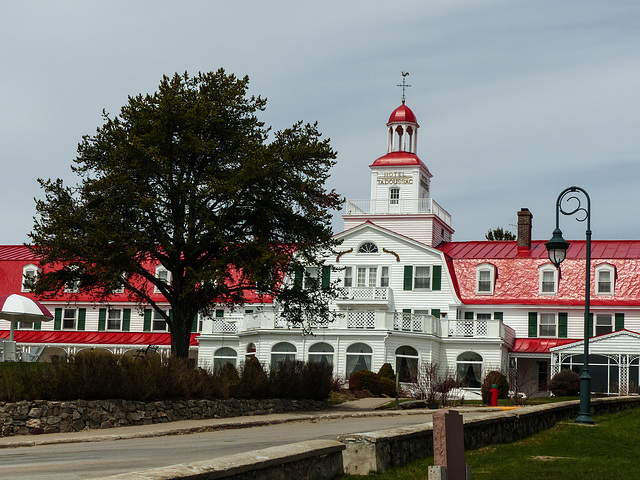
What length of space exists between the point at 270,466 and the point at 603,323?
4135cm

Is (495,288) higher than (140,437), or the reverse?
(495,288)

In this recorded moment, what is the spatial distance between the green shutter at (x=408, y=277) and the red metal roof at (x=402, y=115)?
1129 cm

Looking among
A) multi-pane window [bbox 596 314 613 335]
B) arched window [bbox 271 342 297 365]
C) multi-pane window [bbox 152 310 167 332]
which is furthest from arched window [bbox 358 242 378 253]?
multi-pane window [bbox 152 310 167 332]

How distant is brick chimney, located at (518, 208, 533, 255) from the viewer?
169ft

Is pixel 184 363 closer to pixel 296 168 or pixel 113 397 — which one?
pixel 113 397

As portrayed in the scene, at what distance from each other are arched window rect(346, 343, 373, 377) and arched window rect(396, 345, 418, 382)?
55.2 inches

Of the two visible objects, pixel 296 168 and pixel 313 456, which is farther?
pixel 296 168

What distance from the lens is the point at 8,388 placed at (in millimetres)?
19391

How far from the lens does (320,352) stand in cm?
4478

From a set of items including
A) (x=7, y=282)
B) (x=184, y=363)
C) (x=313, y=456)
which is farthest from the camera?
(x=7, y=282)

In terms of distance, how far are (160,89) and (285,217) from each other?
5.41 metres

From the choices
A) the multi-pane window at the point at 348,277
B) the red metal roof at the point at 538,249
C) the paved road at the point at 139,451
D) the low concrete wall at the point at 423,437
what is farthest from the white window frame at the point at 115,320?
the low concrete wall at the point at 423,437

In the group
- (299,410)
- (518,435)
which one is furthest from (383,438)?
(299,410)

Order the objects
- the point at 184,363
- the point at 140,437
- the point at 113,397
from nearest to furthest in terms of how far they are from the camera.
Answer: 1. the point at 140,437
2. the point at 113,397
3. the point at 184,363
